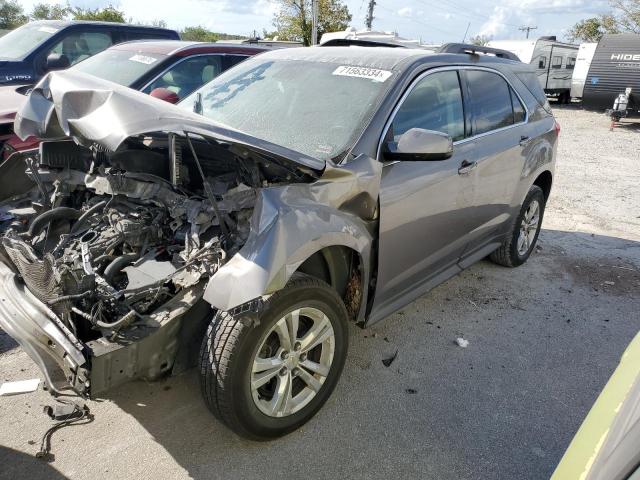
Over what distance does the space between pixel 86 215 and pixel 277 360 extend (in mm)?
1437

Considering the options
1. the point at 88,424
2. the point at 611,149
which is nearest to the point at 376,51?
the point at 88,424

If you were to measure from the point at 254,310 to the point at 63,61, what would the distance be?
6.13 metres

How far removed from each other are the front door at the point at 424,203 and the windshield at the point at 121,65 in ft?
12.1

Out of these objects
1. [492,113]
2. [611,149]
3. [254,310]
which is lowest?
[611,149]

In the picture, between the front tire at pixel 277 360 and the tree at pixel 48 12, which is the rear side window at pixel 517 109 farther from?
the tree at pixel 48 12

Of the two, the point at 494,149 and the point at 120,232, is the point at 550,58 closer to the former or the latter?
the point at 494,149

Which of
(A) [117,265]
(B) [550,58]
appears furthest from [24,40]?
(B) [550,58]

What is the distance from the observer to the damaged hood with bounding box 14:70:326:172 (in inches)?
85.7

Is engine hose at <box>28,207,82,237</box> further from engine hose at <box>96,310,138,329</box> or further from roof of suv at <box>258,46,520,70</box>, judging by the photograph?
roof of suv at <box>258,46,520,70</box>

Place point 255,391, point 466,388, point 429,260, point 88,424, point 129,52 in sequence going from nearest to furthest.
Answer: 1. point 255,391
2. point 88,424
3. point 466,388
4. point 429,260
5. point 129,52

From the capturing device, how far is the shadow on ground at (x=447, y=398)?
2.58 m

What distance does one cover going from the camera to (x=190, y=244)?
2.57 meters

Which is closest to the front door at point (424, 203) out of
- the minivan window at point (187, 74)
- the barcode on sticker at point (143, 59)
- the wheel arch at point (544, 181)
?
the wheel arch at point (544, 181)

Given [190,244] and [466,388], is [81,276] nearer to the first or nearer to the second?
[190,244]
